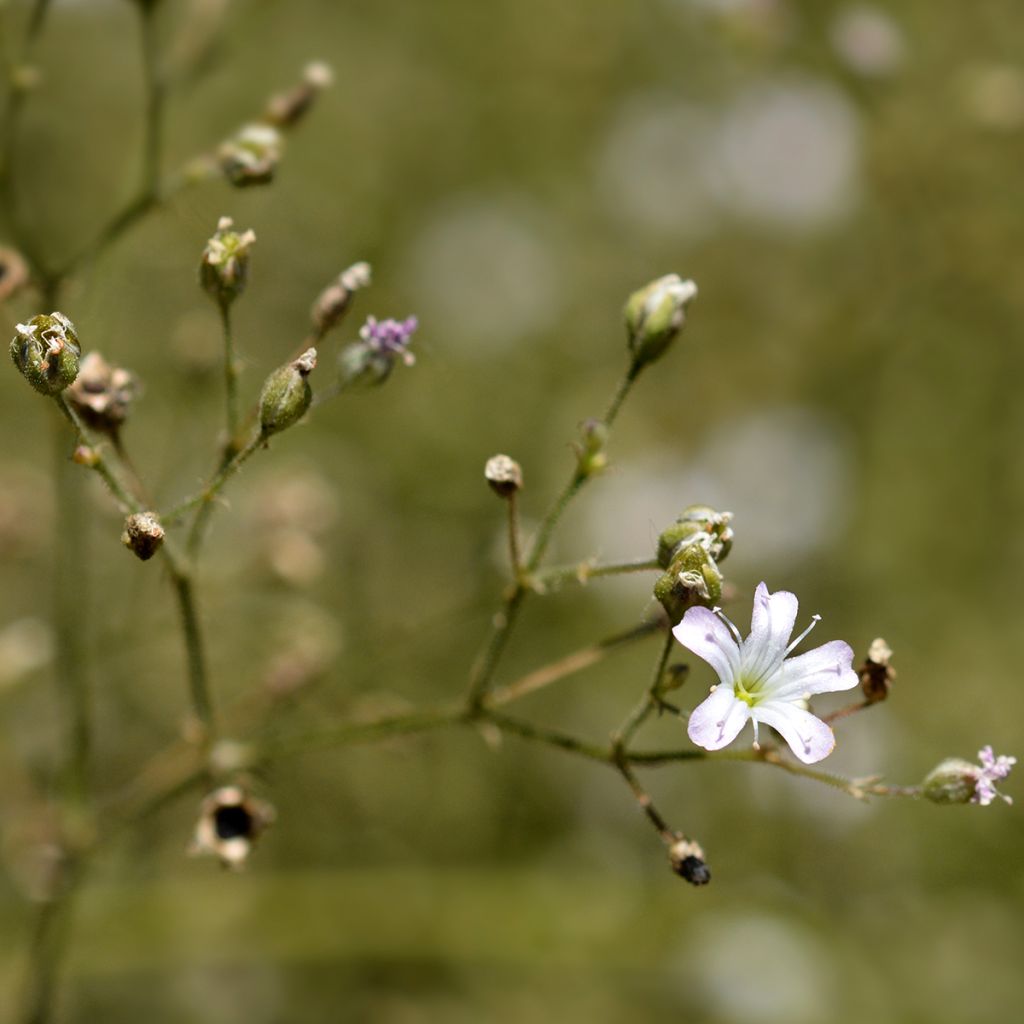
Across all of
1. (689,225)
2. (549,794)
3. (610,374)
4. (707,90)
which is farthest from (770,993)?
(707,90)

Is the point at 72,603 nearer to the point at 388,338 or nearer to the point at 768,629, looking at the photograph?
the point at 388,338

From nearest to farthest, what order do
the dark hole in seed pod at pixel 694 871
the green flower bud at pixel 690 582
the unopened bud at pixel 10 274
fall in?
the green flower bud at pixel 690 582, the dark hole in seed pod at pixel 694 871, the unopened bud at pixel 10 274

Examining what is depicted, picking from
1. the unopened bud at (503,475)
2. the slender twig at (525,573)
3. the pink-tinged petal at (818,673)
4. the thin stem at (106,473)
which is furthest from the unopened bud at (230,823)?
the pink-tinged petal at (818,673)

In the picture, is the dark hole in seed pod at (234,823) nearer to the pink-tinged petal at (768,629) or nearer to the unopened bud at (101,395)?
the unopened bud at (101,395)

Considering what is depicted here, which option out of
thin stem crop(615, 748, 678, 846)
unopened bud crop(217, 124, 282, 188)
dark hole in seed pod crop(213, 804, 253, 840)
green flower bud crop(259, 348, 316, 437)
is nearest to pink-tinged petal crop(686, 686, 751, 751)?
thin stem crop(615, 748, 678, 846)

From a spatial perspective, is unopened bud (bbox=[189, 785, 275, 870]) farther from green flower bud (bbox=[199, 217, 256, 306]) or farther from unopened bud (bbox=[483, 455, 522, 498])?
green flower bud (bbox=[199, 217, 256, 306])

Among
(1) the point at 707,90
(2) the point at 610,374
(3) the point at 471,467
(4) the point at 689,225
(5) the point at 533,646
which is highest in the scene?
(1) the point at 707,90

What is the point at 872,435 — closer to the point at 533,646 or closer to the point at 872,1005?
the point at 533,646
